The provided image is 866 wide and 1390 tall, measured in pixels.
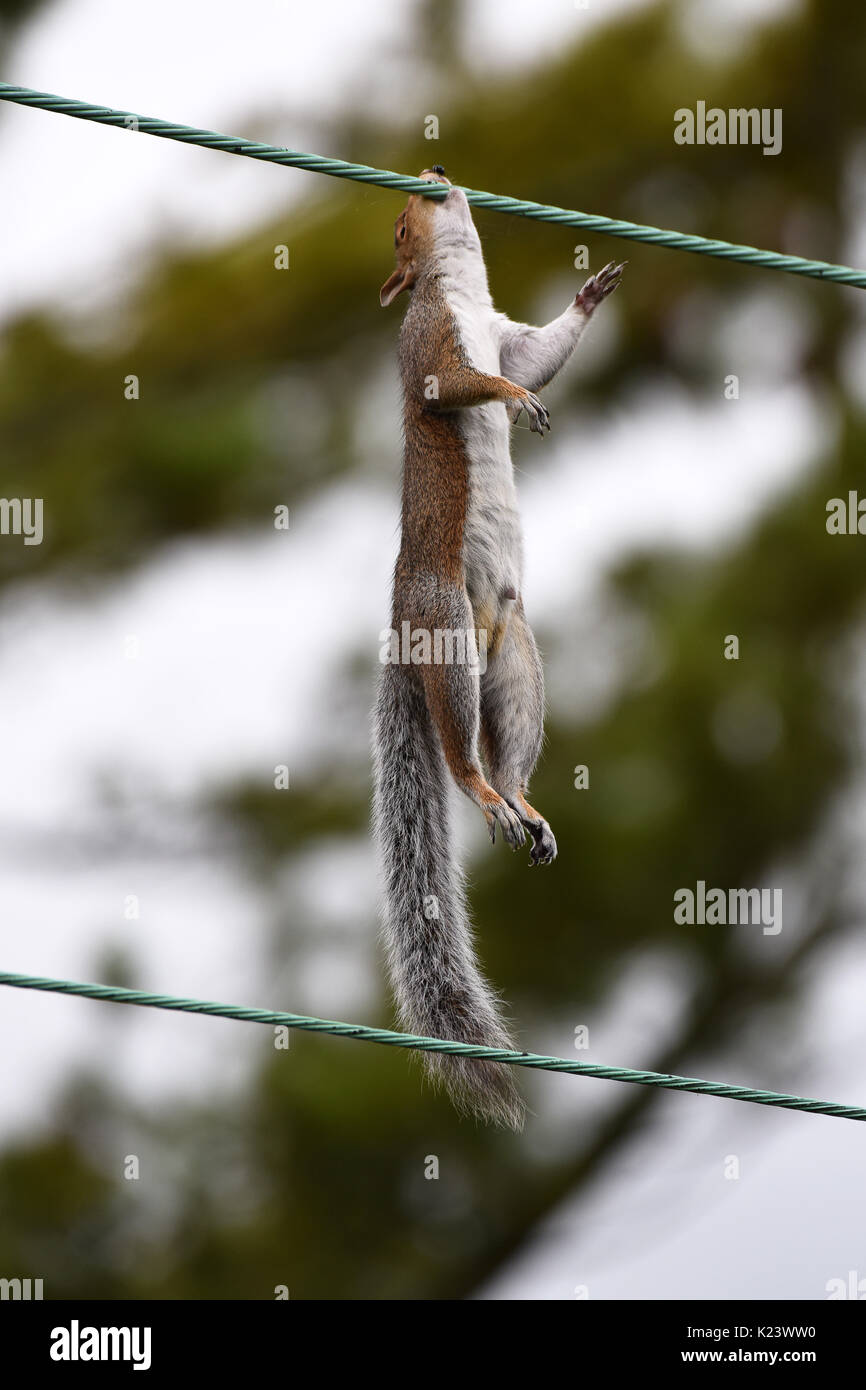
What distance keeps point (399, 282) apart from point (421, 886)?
1419mm

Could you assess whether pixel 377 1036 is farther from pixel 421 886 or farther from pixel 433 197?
pixel 433 197

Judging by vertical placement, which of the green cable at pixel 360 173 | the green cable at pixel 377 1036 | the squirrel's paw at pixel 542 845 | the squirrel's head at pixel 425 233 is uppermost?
the squirrel's head at pixel 425 233

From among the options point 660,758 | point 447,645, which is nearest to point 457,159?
point 660,758

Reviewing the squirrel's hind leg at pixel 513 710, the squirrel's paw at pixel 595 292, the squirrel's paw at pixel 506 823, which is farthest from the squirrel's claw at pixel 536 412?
the squirrel's paw at pixel 506 823

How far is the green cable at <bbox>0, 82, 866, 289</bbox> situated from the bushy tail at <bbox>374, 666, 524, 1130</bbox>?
112 cm

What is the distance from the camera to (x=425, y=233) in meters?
4.21

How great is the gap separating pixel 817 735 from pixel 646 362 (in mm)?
1775

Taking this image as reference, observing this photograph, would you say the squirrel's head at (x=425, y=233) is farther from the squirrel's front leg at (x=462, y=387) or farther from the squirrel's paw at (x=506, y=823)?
the squirrel's paw at (x=506, y=823)

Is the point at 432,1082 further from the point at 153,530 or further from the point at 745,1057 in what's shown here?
the point at 745,1057

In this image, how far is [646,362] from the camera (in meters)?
7.62

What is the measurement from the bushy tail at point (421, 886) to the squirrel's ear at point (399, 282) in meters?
0.85

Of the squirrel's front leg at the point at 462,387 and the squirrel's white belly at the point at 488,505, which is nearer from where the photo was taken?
the squirrel's front leg at the point at 462,387

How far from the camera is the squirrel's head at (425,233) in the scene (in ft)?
13.6

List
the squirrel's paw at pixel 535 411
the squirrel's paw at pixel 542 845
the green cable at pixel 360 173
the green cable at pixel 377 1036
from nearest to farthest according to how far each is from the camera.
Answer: the green cable at pixel 377 1036 < the green cable at pixel 360 173 < the squirrel's paw at pixel 535 411 < the squirrel's paw at pixel 542 845
